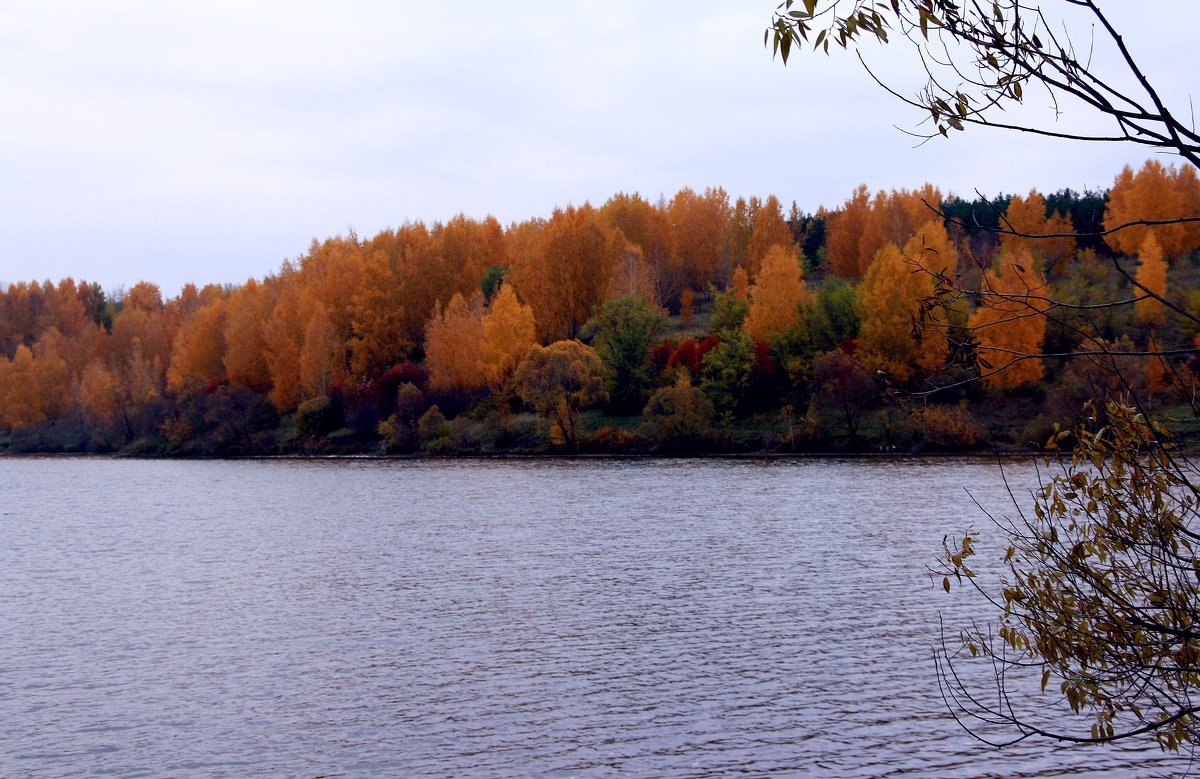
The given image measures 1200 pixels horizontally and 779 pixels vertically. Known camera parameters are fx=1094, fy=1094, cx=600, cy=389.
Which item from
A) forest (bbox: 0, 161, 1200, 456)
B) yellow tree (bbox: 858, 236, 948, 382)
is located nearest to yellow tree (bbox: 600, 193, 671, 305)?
forest (bbox: 0, 161, 1200, 456)

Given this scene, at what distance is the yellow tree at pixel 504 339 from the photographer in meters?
87.8

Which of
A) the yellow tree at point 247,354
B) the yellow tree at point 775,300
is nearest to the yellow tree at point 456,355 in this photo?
the yellow tree at point 775,300

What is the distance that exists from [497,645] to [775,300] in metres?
65.1

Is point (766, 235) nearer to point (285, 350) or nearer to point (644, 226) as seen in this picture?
point (644, 226)

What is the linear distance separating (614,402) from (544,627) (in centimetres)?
6178

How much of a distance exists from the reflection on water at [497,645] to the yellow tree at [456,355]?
47515mm

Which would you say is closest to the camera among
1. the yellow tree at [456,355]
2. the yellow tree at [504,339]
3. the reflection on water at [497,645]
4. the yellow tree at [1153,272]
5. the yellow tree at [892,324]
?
the reflection on water at [497,645]

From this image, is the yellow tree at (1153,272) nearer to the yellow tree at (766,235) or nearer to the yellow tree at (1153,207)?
the yellow tree at (1153,207)

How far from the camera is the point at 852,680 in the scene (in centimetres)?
1756

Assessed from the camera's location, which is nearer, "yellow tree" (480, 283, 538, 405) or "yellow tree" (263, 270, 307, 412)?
"yellow tree" (480, 283, 538, 405)

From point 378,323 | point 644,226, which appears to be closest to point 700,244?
point 644,226

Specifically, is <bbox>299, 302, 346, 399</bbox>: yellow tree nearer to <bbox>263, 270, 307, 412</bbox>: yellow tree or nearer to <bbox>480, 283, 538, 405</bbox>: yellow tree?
<bbox>263, 270, 307, 412</bbox>: yellow tree

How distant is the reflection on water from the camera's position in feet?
47.9

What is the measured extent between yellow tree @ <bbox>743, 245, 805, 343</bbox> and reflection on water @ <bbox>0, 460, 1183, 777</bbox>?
40.2m
